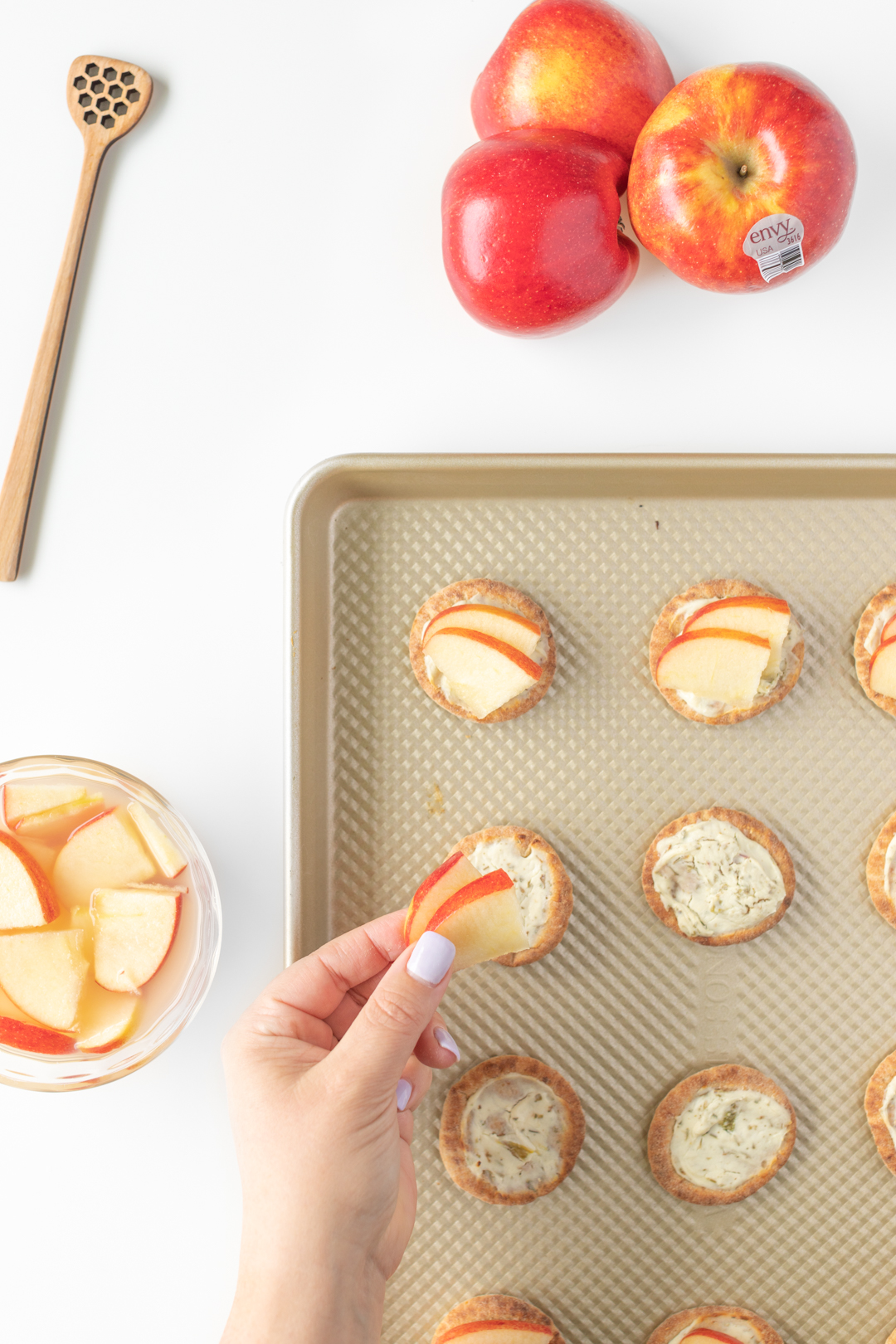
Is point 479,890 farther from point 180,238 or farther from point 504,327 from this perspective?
point 180,238

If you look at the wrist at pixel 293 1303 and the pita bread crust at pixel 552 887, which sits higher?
the pita bread crust at pixel 552 887

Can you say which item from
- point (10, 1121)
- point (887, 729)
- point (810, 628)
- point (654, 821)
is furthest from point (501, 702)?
point (10, 1121)

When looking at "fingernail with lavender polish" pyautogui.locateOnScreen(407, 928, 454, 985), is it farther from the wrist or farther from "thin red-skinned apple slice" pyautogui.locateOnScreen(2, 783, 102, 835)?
"thin red-skinned apple slice" pyautogui.locateOnScreen(2, 783, 102, 835)

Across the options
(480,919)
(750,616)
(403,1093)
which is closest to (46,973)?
(403,1093)

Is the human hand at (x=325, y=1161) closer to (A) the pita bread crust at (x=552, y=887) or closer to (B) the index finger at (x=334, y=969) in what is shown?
(B) the index finger at (x=334, y=969)

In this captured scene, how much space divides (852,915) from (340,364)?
126cm

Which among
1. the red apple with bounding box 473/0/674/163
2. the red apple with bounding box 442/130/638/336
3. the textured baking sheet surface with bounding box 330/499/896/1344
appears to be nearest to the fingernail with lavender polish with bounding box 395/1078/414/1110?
the textured baking sheet surface with bounding box 330/499/896/1344

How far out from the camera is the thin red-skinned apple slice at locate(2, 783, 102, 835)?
1.47m

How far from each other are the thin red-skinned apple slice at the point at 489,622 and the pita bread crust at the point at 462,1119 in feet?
2.23

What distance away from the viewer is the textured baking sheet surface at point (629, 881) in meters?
1.55

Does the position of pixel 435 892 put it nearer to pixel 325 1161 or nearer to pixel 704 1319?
pixel 325 1161

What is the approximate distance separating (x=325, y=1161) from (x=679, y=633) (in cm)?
94

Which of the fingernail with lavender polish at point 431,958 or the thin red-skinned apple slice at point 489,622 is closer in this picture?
the fingernail with lavender polish at point 431,958

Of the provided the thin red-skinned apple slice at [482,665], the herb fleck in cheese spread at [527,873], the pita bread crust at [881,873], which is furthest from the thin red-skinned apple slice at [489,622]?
the pita bread crust at [881,873]
